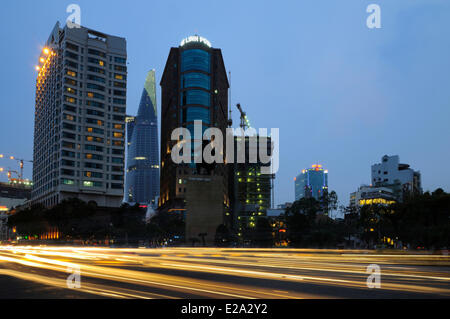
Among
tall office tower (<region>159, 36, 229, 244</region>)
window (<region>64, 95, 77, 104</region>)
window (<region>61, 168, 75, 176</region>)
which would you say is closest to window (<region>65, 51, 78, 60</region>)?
window (<region>64, 95, 77, 104</region>)

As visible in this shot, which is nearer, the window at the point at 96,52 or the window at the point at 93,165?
the window at the point at 93,165

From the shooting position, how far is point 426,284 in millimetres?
15531

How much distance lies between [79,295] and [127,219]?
89.1m

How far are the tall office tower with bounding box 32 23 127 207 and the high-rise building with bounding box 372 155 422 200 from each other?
110m

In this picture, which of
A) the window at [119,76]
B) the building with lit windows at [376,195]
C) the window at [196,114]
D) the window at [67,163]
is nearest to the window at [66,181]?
the window at [67,163]

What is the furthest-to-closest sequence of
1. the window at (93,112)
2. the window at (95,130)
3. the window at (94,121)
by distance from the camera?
the window at (93,112) → the window at (94,121) → the window at (95,130)

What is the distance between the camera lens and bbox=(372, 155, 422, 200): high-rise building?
171 metres

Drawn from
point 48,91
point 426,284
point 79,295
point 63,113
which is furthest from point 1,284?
point 48,91

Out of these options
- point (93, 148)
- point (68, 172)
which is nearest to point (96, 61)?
point (93, 148)

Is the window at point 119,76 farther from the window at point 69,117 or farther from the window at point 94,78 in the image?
the window at point 69,117

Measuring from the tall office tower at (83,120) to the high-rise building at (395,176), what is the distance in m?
110

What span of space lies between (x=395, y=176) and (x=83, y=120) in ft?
418

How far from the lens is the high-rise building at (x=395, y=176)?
171 meters

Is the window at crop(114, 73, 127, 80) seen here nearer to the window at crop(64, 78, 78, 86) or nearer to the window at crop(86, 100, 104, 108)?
the window at crop(86, 100, 104, 108)
